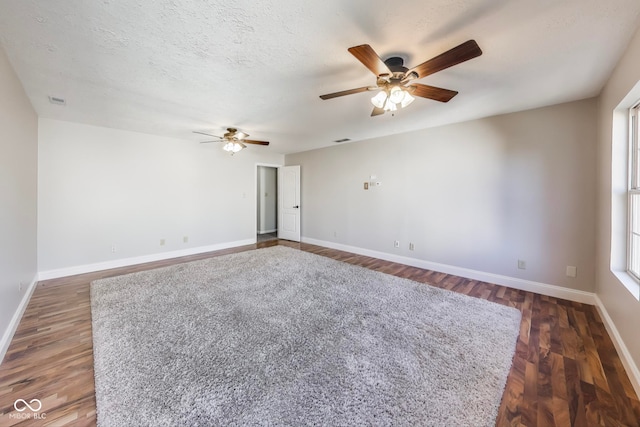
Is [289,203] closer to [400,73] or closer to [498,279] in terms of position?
[498,279]

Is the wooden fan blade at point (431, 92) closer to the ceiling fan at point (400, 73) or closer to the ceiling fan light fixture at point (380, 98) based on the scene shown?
the ceiling fan at point (400, 73)

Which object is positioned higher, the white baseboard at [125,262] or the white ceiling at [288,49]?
the white ceiling at [288,49]

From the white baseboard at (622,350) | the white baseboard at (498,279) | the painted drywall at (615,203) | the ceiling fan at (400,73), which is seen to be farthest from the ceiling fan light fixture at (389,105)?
the white baseboard at (498,279)

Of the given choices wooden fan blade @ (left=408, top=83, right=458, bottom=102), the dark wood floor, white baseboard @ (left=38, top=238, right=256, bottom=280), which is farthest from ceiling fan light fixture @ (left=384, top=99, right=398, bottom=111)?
white baseboard @ (left=38, top=238, right=256, bottom=280)

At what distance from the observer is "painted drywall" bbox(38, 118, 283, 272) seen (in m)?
3.73

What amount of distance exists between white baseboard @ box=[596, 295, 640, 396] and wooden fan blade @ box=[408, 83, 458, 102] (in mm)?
2358

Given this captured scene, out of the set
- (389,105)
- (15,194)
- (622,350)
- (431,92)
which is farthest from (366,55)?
(15,194)

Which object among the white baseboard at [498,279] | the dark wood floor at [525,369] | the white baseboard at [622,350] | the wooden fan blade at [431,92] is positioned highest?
the wooden fan blade at [431,92]

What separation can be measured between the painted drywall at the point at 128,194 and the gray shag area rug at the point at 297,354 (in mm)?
1187

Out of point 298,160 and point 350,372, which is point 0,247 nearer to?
point 350,372

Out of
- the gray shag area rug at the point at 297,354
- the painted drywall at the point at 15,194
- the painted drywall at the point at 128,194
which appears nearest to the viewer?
the gray shag area rug at the point at 297,354

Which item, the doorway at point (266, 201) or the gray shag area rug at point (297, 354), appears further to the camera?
the doorway at point (266, 201)

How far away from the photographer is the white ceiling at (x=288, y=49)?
152 centimetres

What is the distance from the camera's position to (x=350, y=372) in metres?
1.75
